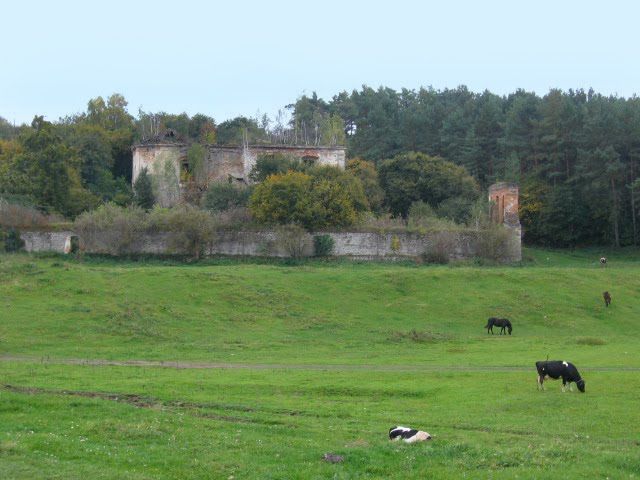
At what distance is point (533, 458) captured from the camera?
15.7 meters

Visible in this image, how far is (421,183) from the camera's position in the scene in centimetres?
7869

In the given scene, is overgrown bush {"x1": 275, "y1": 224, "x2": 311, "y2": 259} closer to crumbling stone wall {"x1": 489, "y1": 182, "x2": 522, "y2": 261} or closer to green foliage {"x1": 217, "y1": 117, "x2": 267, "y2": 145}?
crumbling stone wall {"x1": 489, "y1": 182, "x2": 522, "y2": 261}

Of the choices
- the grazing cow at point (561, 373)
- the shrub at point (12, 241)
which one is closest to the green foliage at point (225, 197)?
the shrub at point (12, 241)

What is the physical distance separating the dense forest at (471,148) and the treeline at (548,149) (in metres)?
0.10

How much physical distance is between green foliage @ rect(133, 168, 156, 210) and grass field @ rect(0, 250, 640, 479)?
15386 mm

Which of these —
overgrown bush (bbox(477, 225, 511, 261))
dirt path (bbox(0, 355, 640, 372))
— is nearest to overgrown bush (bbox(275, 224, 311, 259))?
overgrown bush (bbox(477, 225, 511, 261))

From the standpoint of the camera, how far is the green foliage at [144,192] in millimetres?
74613

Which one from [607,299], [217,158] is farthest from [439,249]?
[217,158]

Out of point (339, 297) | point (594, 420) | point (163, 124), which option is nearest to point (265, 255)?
point (339, 297)

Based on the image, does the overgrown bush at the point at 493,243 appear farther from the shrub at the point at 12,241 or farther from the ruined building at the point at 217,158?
the shrub at the point at 12,241

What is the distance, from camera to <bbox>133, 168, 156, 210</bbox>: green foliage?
74.6 metres

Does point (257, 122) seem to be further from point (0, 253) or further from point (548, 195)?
point (0, 253)

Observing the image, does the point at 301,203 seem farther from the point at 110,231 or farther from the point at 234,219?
the point at 110,231

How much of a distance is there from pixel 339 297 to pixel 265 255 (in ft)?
50.2
